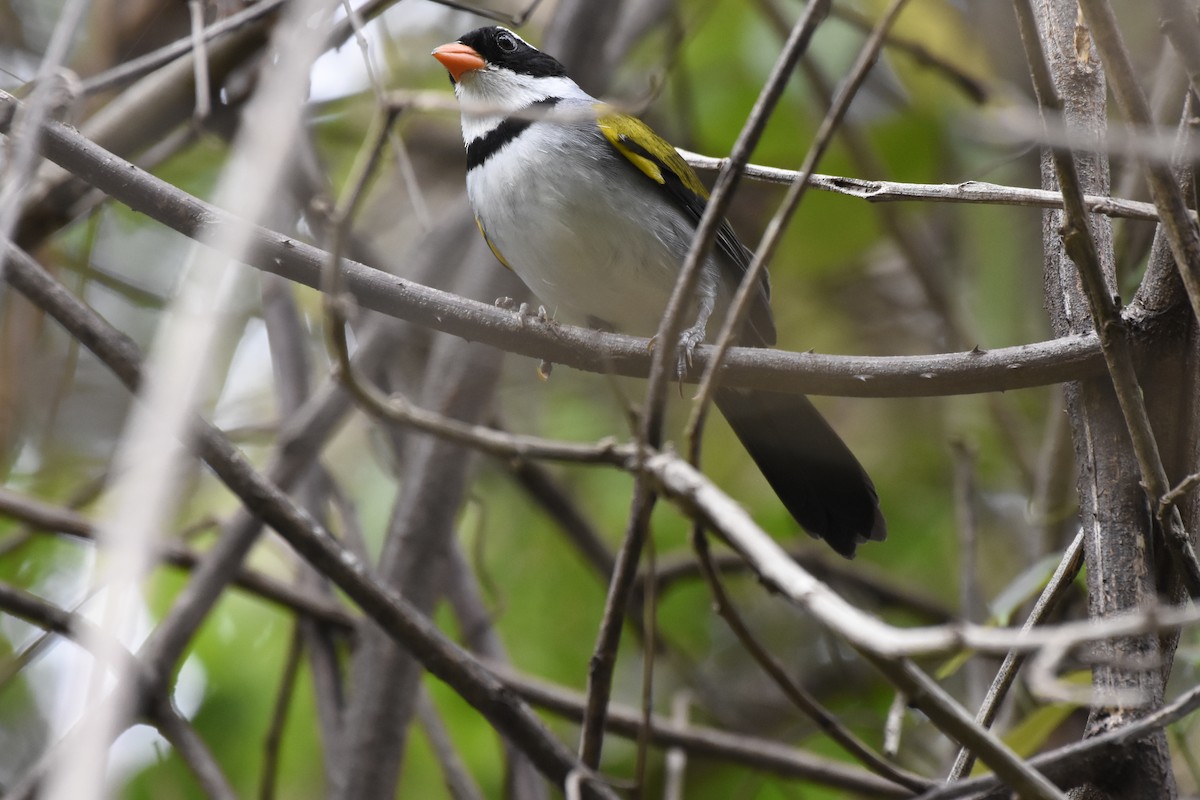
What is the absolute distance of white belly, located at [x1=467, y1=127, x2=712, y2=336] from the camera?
3.25m

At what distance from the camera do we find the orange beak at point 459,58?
3812mm

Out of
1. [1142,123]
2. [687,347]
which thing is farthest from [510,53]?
[1142,123]

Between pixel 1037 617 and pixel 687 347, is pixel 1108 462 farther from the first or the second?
pixel 687 347

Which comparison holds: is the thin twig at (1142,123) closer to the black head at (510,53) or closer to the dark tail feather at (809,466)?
the dark tail feather at (809,466)

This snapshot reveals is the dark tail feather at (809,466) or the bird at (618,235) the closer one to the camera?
the dark tail feather at (809,466)

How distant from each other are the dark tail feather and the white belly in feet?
1.38

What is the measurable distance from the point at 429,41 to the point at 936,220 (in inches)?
90.6

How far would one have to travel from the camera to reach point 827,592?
1.14 m

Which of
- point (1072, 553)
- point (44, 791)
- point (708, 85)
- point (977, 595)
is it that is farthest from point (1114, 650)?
point (708, 85)

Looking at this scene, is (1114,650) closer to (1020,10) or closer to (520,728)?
(1020,10)

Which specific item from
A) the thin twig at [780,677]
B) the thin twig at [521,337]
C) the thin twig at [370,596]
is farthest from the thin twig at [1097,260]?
the thin twig at [370,596]

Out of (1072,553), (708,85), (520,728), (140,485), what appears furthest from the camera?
(708,85)

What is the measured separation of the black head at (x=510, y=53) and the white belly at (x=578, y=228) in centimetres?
58

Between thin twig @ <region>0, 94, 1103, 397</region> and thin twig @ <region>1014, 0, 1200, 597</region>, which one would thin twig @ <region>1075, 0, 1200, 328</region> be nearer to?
thin twig @ <region>1014, 0, 1200, 597</region>
